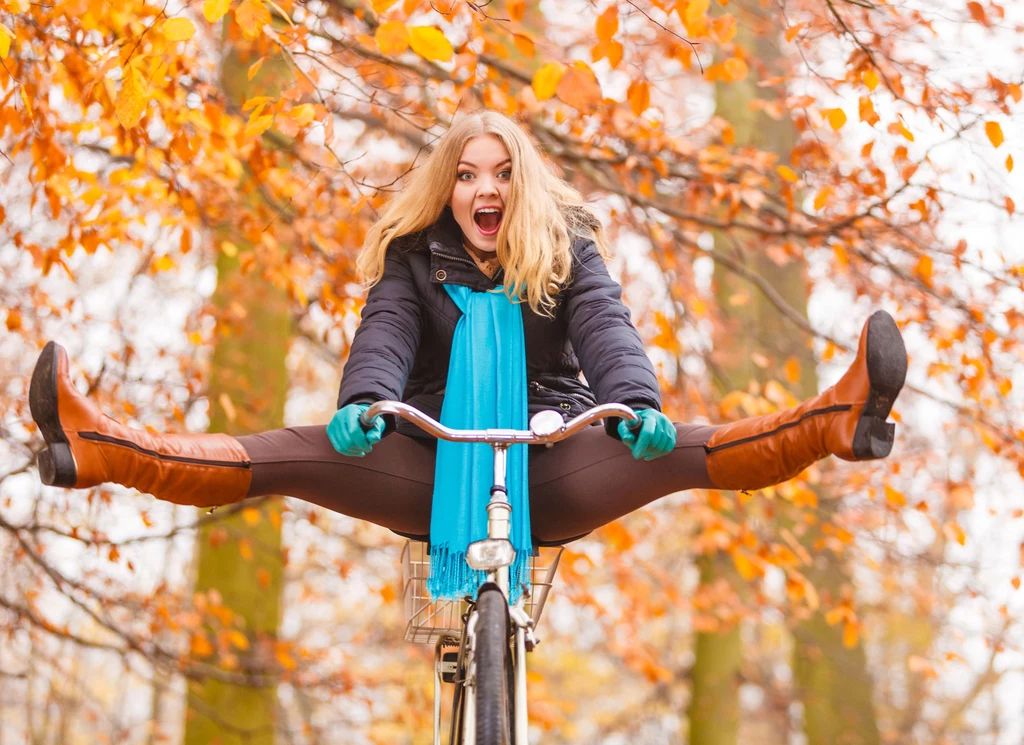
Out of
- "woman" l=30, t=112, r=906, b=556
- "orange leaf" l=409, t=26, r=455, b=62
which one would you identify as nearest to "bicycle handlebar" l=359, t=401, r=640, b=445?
"woman" l=30, t=112, r=906, b=556

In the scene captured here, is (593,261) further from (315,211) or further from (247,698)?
(247,698)

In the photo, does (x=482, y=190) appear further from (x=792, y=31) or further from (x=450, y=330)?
(x=792, y=31)

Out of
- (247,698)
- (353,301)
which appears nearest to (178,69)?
(353,301)

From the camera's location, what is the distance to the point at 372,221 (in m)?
5.70

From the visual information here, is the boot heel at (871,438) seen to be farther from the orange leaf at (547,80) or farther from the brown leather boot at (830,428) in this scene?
the orange leaf at (547,80)

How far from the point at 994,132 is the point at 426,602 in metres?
2.98

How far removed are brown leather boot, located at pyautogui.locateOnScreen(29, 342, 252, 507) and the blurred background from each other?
1.04m

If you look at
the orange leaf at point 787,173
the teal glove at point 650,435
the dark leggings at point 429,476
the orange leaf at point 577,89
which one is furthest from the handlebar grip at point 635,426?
the orange leaf at point 787,173

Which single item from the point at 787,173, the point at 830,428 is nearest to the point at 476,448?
the point at 830,428

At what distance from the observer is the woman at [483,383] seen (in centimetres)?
272

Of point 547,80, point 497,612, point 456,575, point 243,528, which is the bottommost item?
point 497,612

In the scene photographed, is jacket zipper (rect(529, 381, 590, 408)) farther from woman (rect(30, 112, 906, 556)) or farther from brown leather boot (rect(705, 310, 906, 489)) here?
brown leather boot (rect(705, 310, 906, 489))

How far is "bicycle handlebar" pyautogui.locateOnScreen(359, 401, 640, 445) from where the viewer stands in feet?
8.65

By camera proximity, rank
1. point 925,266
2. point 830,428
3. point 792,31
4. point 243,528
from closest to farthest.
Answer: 1. point 830,428
2. point 792,31
3. point 925,266
4. point 243,528
